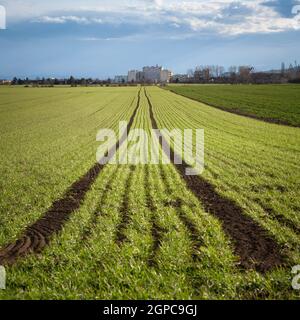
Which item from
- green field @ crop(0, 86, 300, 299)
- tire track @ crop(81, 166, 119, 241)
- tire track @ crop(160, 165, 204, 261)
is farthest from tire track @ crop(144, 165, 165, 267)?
tire track @ crop(81, 166, 119, 241)

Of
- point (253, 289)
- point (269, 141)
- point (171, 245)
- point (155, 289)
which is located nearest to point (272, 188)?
point (171, 245)

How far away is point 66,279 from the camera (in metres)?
7.24

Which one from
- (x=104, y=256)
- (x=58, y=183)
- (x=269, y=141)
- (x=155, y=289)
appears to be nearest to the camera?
(x=155, y=289)

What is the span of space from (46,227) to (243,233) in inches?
222

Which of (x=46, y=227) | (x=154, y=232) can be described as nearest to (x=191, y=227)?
(x=154, y=232)

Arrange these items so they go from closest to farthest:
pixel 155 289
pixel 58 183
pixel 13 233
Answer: pixel 155 289 < pixel 13 233 < pixel 58 183

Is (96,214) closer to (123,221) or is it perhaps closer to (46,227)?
(123,221)

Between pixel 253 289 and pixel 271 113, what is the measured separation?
Result: 41312mm

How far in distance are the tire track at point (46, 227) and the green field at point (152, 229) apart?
0.04 metres

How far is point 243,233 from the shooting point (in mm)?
9602

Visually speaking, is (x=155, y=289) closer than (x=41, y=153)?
Answer: Yes

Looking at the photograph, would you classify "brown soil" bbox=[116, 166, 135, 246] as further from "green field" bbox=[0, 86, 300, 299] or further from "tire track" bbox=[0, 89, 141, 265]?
"tire track" bbox=[0, 89, 141, 265]
